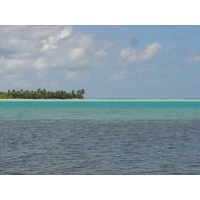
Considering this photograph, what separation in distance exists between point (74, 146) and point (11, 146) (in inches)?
198

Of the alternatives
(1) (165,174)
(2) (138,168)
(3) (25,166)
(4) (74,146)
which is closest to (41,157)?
(3) (25,166)

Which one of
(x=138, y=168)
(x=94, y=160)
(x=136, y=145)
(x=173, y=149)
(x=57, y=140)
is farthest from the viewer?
(x=57, y=140)

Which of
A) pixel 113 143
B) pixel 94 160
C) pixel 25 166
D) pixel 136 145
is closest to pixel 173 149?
pixel 136 145

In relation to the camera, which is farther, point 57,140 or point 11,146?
point 57,140

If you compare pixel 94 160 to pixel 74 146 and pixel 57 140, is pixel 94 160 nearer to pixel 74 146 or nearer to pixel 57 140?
pixel 74 146

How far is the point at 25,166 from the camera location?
2006cm

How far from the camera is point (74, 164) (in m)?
20.7

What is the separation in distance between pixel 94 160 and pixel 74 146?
6.06 m

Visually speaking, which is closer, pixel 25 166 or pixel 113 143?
pixel 25 166
